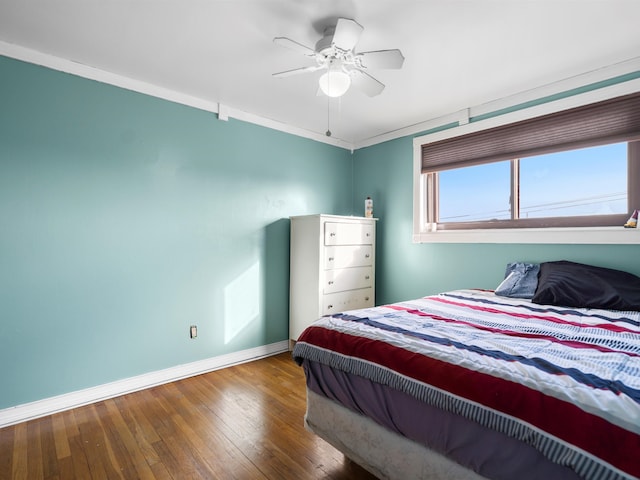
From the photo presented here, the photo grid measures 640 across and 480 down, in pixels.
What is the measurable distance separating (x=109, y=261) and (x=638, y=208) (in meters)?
3.82

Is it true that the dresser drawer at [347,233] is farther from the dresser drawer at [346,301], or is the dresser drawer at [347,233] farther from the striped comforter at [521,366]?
the striped comforter at [521,366]

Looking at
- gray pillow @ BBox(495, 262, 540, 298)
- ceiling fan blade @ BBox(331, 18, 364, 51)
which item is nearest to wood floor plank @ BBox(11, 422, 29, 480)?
ceiling fan blade @ BBox(331, 18, 364, 51)

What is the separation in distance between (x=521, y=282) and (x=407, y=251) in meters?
1.29

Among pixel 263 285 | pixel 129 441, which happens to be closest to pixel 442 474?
pixel 129 441

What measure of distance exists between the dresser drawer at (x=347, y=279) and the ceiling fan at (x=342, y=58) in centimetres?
176

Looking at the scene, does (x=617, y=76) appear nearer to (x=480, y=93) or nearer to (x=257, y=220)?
(x=480, y=93)

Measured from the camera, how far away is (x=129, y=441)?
6.37 feet

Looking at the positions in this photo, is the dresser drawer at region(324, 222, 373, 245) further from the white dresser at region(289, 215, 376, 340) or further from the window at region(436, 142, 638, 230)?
the window at region(436, 142, 638, 230)

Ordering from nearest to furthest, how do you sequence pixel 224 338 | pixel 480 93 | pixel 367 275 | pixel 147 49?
pixel 147 49 < pixel 480 93 < pixel 224 338 < pixel 367 275

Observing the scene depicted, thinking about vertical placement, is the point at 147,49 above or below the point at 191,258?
above

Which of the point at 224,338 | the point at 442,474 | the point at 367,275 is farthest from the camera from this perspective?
the point at 367,275

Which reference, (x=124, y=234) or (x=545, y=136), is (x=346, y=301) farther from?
(x=545, y=136)

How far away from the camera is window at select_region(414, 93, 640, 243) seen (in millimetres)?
2416

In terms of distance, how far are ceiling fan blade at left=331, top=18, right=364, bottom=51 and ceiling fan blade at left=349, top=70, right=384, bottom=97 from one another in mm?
216
